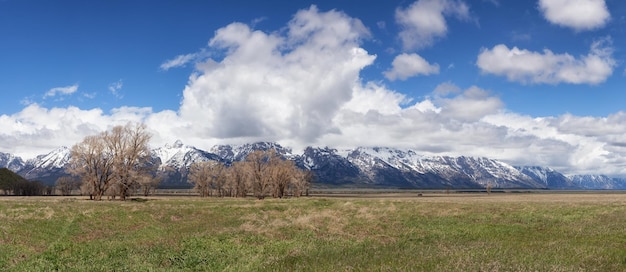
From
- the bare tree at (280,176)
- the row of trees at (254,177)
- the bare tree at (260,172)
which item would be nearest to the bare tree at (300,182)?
the row of trees at (254,177)

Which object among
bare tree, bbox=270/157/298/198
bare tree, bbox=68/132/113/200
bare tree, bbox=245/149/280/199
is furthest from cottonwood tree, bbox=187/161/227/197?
bare tree, bbox=68/132/113/200

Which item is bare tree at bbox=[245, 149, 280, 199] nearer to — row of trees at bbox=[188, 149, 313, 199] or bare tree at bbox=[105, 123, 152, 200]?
row of trees at bbox=[188, 149, 313, 199]

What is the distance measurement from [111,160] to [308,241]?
67.3 m

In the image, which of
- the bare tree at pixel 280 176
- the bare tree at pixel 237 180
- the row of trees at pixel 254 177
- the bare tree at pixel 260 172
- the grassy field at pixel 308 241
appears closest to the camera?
the grassy field at pixel 308 241

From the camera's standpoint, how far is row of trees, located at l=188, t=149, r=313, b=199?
13350 cm

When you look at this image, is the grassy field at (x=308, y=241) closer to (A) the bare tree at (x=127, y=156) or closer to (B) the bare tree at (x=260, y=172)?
(A) the bare tree at (x=127, y=156)

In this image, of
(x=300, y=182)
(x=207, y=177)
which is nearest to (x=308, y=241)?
(x=300, y=182)

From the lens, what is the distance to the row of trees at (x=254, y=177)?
5256 inches

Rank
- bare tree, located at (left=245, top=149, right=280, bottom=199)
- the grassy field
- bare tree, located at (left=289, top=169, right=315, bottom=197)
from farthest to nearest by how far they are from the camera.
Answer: bare tree, located at (left=289, top=169, right=315, bottom=197)
bare tree, located at (left=245, top=149, right=280, bottom=199)
the grassy field

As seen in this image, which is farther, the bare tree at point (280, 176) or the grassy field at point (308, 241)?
the bare tree at point (280, 176)

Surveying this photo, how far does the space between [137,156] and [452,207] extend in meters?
60.0

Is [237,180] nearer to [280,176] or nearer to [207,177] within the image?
[207,177]

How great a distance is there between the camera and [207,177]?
154 metres

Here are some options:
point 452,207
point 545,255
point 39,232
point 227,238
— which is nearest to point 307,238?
point 227,238
